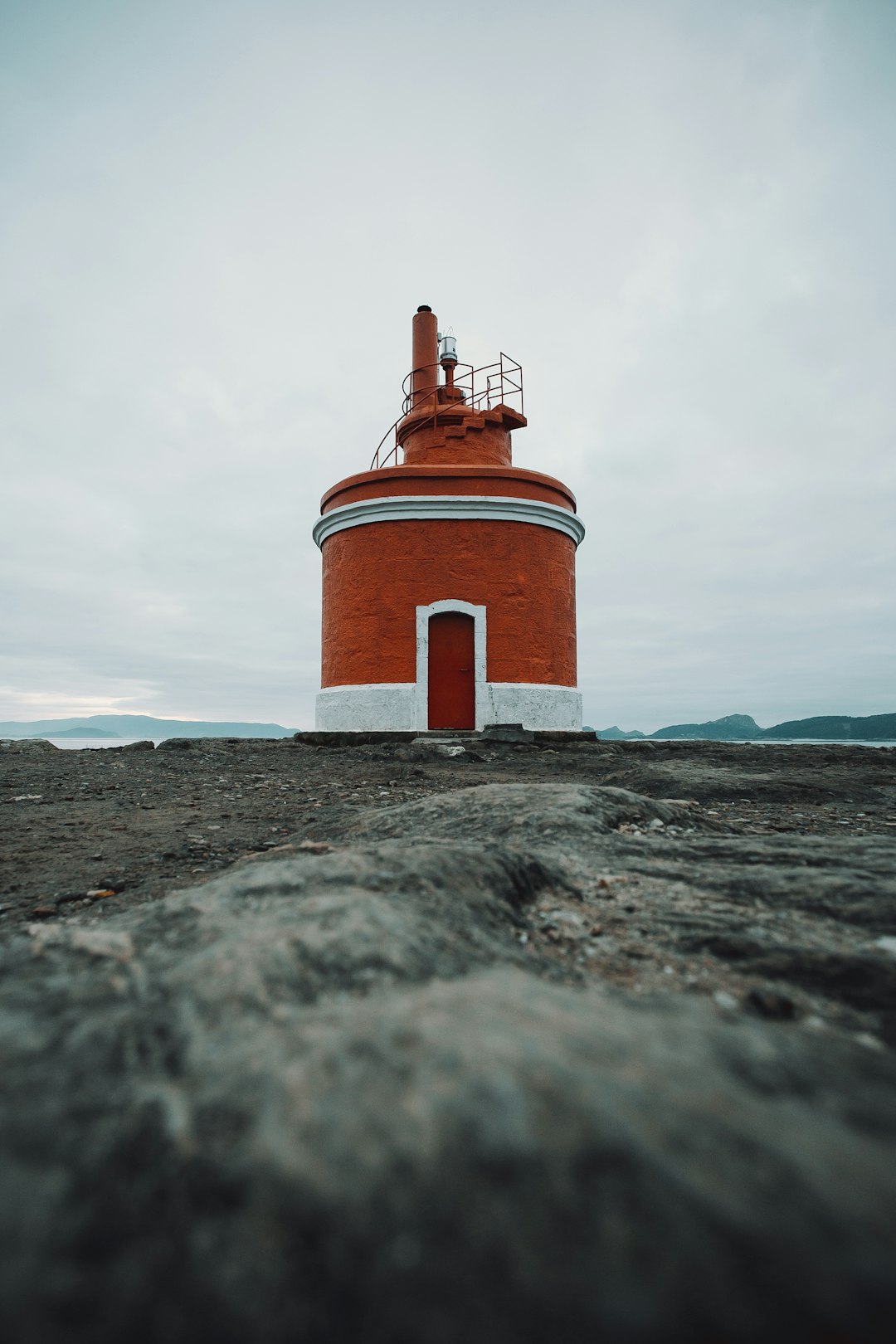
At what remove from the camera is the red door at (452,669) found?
10922mm

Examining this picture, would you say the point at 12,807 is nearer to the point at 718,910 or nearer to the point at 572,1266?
the point at 718,910

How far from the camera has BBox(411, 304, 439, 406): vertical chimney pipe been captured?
13.4 m

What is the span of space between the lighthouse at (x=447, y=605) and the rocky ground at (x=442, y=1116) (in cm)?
919

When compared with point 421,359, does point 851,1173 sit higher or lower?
lower

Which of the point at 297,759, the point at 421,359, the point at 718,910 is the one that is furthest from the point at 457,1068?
the point at 421,359

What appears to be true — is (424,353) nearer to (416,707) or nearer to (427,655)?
(427,655)

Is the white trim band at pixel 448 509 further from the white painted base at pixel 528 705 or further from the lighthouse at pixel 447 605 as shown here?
the white painted base at pixel 528 705

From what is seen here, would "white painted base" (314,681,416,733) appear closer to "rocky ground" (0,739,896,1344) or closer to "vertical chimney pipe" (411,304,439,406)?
"vertical chimney pipe" (411,304,439,406)

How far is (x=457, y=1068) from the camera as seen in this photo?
2.47ft

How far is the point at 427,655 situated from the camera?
10.9m

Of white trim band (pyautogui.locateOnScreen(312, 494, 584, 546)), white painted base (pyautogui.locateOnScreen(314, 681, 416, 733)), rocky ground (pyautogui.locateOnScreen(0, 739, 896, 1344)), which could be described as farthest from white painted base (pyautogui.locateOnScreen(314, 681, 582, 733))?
rocky ground (pyautogui.locateOnScreen(0, 739, 896, 1344))

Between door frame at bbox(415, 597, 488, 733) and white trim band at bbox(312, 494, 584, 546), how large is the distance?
1505 millimetres

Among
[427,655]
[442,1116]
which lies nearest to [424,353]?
[427,655]

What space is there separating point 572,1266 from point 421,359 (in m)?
14.7
